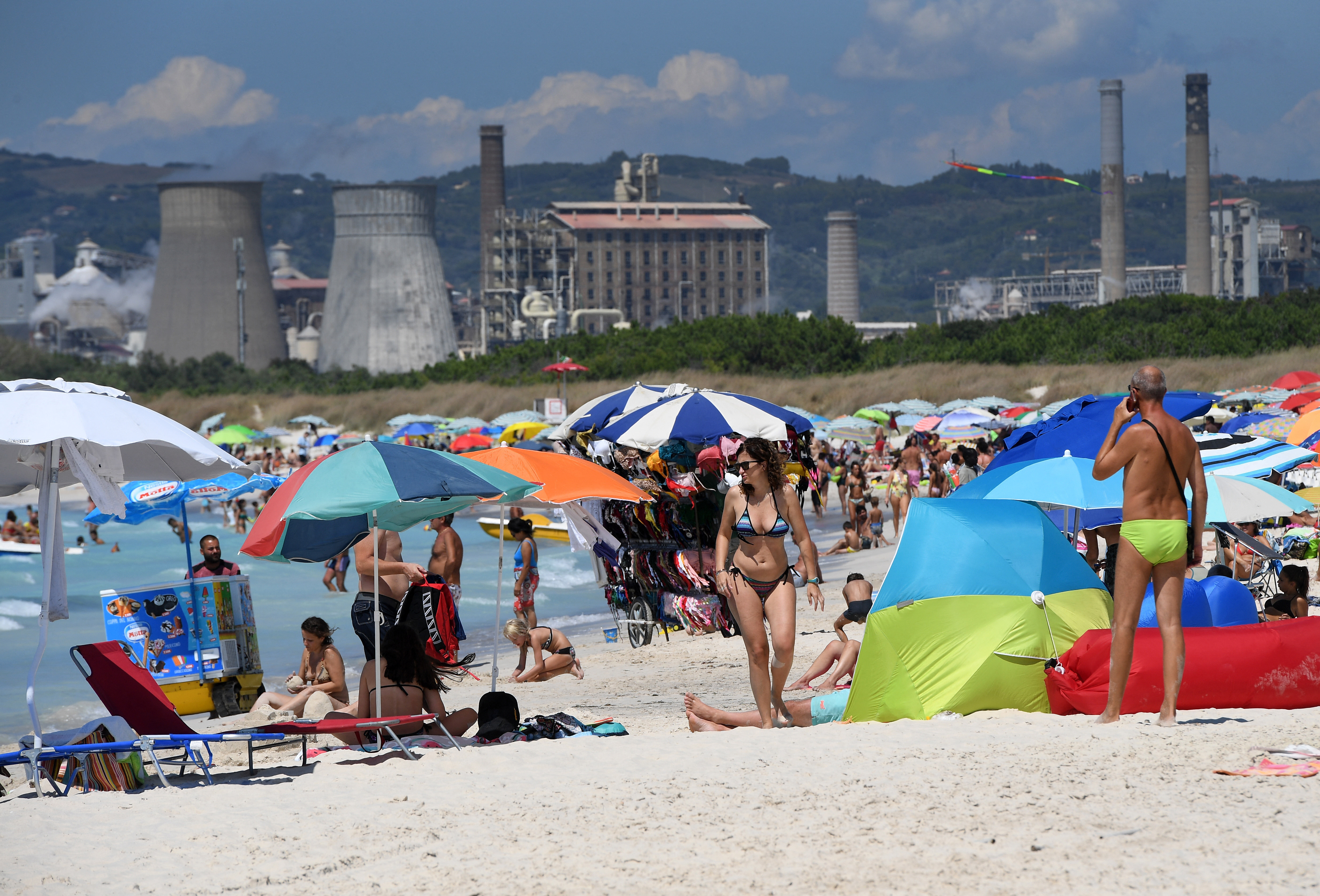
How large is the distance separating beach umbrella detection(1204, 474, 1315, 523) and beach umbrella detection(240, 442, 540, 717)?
3.62 meters

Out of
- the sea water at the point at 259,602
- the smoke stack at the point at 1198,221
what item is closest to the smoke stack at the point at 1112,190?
the smoke stack at the point at 1198,221

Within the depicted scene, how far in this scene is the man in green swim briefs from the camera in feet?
15.4

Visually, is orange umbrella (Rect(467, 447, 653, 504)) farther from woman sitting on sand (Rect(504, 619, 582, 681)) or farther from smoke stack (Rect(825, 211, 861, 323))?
smoke stack (Rect(825, 211, 861, 323))

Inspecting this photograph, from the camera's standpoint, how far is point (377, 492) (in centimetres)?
543

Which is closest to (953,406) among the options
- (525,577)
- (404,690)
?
(525,577)

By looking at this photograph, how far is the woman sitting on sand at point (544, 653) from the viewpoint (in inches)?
336

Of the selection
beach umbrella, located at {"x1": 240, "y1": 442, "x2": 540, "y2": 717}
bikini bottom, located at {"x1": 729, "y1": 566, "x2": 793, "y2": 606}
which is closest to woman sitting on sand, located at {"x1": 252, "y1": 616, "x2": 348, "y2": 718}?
beach umbrella, located at {"x1": 240, "y1": 442, "x2": 540, "y2": 717}

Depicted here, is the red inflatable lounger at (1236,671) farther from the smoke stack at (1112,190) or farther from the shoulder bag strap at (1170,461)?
the smoke stack at (1112,190)

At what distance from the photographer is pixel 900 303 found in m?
186

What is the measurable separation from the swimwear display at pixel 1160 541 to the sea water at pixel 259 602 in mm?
5248

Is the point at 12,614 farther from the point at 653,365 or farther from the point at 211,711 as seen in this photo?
the point at 653,365

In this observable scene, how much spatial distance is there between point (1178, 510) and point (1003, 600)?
972mm

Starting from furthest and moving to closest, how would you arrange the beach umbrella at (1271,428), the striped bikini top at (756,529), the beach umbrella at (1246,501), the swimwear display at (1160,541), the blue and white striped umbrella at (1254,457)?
the beach umbrella at (1271,428) → the blue and white striped umbrella at (1254,457) → the beach umbrella at (1246,501) → the striped bikini top at (756,529) → the swimwear display at (1160,541)

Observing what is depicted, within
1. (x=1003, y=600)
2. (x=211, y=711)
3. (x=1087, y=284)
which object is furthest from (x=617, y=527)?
(x=1087, y=284)
